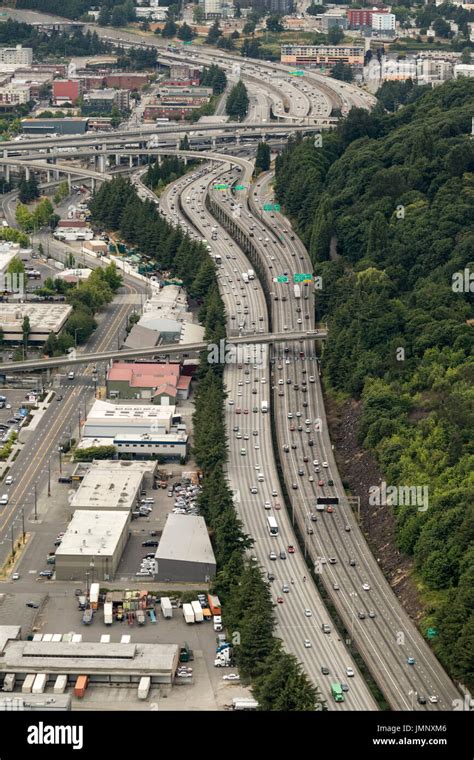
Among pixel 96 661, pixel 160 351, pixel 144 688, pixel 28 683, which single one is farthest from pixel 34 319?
pixel 144 688

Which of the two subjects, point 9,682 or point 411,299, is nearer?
point 9,682

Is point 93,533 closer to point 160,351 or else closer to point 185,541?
point 185,541

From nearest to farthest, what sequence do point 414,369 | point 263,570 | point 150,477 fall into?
point 263,570
point 150,477
point 414,369

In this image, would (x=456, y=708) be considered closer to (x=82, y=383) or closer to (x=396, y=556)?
(x=396, y=556)

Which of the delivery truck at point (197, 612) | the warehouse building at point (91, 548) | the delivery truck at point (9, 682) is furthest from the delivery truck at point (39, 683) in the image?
the warehouse building at point (91, 548)

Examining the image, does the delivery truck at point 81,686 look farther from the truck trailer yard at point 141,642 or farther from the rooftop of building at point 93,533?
the rooftop of building at point 93,533

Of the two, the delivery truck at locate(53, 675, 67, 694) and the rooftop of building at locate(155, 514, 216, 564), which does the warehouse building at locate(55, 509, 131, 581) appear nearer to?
the rooftop of building at locate(155, 514, 216, 564)
